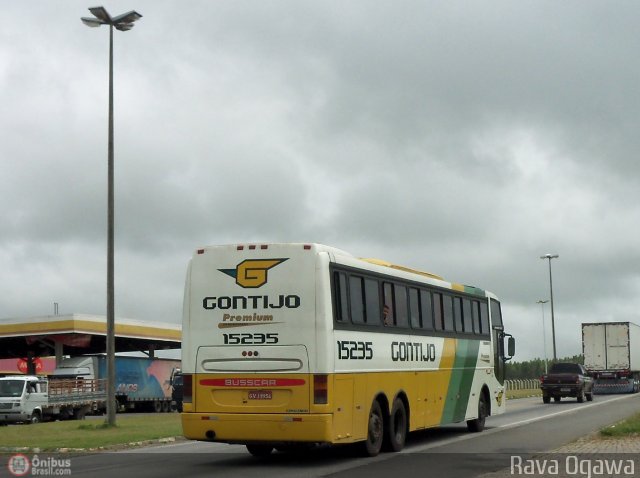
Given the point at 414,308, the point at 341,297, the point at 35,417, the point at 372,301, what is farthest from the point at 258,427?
the point at 35,417

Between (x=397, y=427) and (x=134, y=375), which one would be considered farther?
(x=134, y=375)

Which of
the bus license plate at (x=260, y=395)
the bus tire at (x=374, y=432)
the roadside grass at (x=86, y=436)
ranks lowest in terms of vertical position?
the roadside grass at (x=86, y=436)

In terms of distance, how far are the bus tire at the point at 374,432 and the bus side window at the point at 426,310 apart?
2.97 m

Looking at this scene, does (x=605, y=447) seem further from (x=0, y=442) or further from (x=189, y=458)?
(x=0, y=442)

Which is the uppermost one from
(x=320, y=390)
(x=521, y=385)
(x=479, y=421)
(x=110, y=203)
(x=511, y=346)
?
(x=110, y=203)

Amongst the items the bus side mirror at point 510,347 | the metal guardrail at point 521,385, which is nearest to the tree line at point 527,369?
the metal guardrail at point 521,385

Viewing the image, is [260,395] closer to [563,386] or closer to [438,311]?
[438,311]

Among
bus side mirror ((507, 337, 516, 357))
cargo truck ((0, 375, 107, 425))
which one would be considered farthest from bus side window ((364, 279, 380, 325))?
cargo truck ((0, 375, 107, 425))

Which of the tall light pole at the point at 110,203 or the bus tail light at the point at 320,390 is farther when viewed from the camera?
the tall light pole at the point at 110,203

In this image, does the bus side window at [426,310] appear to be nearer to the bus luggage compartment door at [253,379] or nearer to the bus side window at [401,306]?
the bus side window at [401,306]

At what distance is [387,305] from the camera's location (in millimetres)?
19438

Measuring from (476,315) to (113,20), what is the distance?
43.7 ft

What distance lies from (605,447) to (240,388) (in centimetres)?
658

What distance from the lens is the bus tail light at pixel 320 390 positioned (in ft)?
54.6
